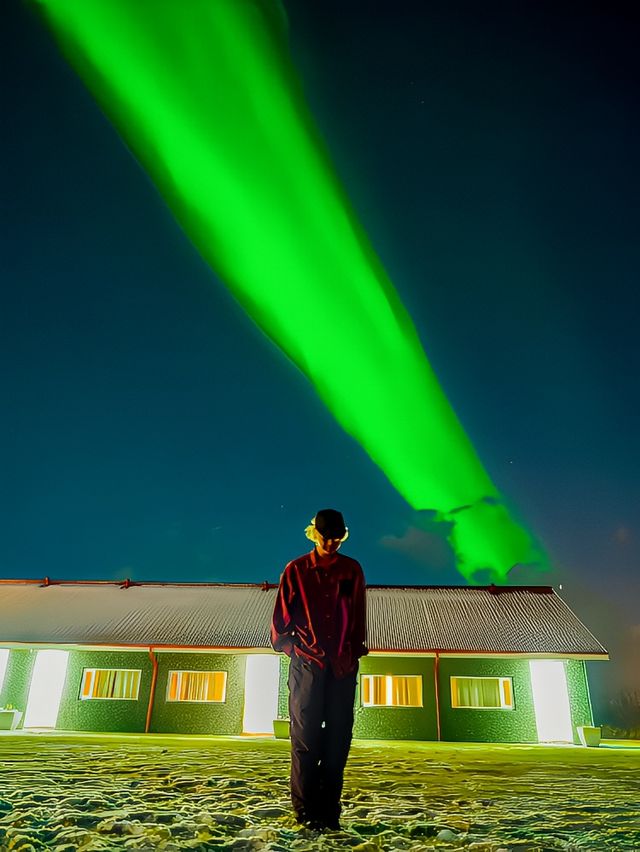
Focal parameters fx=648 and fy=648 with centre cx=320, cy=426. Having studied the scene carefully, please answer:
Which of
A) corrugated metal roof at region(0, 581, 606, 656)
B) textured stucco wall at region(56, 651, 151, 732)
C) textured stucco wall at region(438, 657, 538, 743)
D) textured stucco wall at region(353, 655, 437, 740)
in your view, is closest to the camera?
textured stucco wall at region(438, 657, 538, 743)

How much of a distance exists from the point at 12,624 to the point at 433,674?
13174 millimetres

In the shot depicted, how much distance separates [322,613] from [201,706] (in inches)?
654

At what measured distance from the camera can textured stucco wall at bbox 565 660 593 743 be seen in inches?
714

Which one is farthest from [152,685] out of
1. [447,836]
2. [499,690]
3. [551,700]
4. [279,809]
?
[447,836]

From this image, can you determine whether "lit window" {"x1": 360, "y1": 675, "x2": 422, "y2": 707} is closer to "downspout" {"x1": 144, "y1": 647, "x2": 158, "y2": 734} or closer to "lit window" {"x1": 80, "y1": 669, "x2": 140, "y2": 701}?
"downspout" {"x1": 144, "y1": 647, "x2": 158, "y2": 734}

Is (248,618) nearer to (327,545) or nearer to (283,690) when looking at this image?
(283,690)

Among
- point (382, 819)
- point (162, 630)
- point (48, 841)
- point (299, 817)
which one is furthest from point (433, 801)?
point (162, 630)

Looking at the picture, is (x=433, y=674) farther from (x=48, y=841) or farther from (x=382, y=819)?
(x=48, y=841)

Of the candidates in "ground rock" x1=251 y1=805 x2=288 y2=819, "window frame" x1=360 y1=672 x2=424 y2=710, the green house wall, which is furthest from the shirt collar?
"window frame" x1=360 y1=672 x2=424 y2=710

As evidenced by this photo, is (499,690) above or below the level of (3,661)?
below

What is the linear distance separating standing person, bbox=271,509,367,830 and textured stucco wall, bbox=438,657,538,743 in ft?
52.7

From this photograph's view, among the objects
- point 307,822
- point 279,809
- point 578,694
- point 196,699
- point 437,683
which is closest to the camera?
point 307,822

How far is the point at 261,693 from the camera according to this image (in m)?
19.1

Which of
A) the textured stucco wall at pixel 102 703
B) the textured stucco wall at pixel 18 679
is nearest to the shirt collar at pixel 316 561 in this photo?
the textured stucco wall at pixel 102 703
